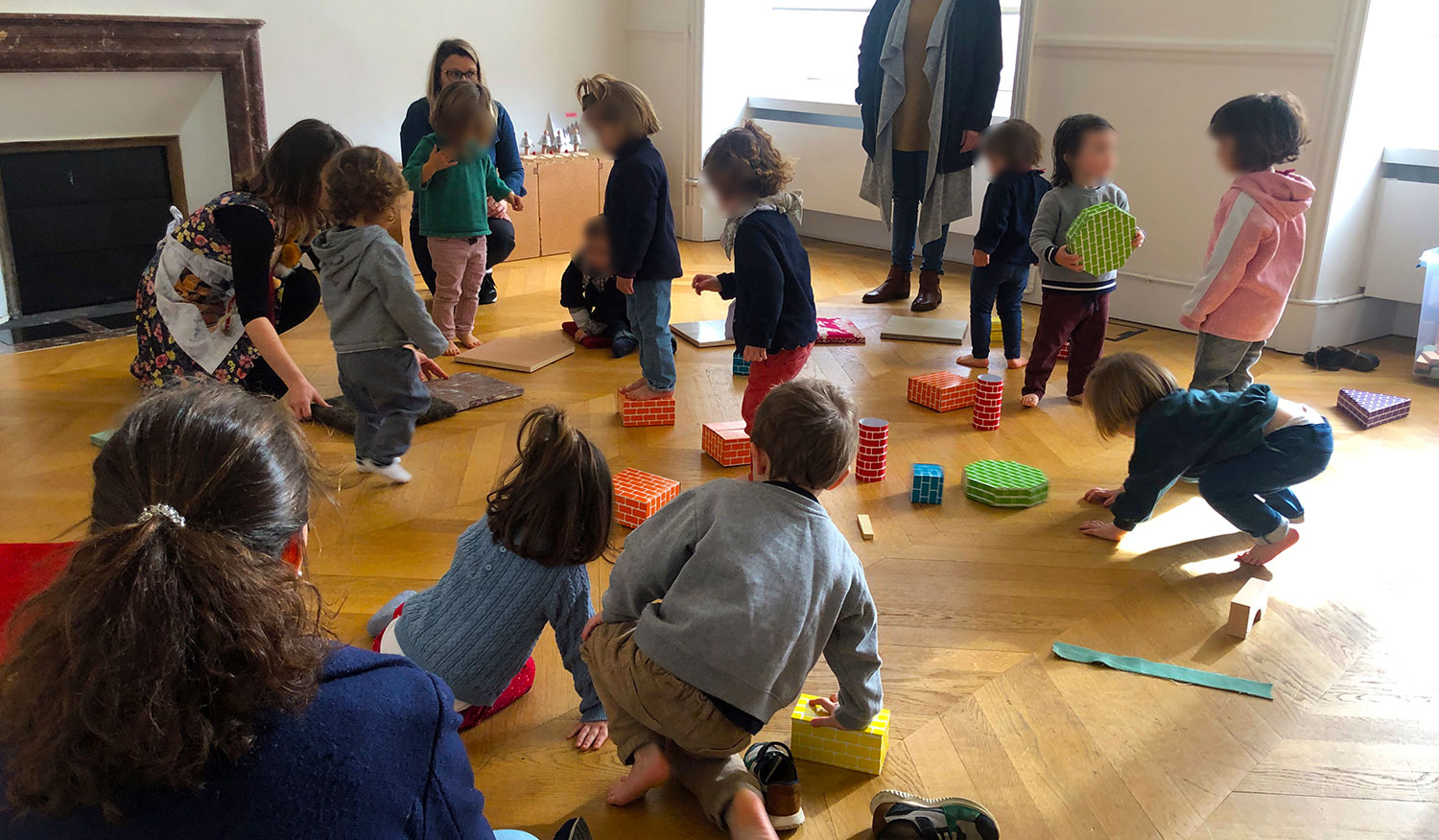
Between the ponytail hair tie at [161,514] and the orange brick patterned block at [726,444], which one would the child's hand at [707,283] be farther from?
the ponytail hair tie at [161,514]

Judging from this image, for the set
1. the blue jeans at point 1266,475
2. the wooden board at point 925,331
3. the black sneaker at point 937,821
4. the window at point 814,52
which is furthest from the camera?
the window at point 814,52

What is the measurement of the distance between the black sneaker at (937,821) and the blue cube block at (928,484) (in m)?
1.37

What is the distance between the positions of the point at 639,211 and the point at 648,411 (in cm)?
66

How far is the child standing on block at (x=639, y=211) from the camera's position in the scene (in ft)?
11.7

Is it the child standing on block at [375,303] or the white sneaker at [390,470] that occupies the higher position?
the child standing on block at [375,303]

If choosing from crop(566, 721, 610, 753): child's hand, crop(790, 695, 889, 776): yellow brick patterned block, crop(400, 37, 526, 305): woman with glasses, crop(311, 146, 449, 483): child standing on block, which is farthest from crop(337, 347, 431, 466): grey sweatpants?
crop(790, 695, 889, 776): yellow brick patterned block

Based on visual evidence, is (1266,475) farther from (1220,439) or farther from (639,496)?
(639,496)

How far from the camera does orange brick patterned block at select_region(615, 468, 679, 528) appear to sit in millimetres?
2846

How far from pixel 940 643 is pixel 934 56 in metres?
3.30

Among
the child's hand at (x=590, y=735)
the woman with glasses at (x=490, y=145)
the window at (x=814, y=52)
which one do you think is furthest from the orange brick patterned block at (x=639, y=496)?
the window at (x=814, y=52)

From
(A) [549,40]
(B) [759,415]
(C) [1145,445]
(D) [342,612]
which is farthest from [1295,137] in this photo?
(A) [549,40]

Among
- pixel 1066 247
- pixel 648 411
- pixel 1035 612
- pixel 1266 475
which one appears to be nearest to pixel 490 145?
pixel 648 411

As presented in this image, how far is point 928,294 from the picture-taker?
519 centimetres

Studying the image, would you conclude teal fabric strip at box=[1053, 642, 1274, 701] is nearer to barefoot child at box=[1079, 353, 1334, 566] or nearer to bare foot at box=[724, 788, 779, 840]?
barefoot child at box=[1079, 353, 1334, 566]
